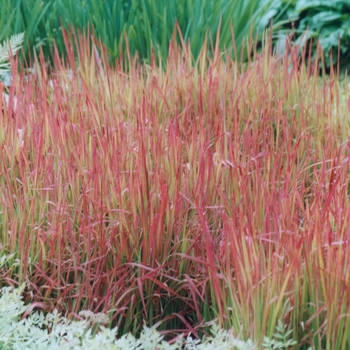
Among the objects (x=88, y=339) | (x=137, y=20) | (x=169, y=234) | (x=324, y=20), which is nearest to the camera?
(x=88, y=339)

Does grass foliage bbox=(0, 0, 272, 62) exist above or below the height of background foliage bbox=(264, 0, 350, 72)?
above

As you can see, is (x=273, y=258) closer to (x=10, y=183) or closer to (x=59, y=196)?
(x=59, y=196)

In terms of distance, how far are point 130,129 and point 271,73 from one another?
83 centimetres

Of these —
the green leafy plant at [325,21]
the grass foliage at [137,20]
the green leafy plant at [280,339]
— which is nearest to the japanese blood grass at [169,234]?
the green leafy plant at [280,339]

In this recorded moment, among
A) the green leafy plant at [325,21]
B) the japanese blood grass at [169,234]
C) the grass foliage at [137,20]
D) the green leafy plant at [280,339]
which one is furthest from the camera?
the green leafy plant at [325,21]

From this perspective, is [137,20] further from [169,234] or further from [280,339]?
[280,339]

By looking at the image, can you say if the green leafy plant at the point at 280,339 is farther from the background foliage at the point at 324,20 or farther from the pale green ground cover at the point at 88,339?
the background foliage at the point at 324,20

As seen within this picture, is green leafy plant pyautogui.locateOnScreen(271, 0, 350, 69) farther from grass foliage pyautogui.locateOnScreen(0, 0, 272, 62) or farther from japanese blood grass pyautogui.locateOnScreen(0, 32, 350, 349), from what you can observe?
japanese blood grass pyautogui.locateOnScreen(0, 32, 350, 349)

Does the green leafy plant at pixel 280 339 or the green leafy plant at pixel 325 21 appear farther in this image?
the green leafy plant at pixel 325 21

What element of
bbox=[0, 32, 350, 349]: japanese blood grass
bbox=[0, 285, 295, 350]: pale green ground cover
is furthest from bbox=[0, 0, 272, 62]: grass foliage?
bbox=[0, 285, 295, 350]: pale green ground cover

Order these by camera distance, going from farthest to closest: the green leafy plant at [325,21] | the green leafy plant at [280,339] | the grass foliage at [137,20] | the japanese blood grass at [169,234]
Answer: the green leafy plant at [325,21] < the grass foliage at [137,20] < the japanese blood grass at [169,234] < the green leafy plant at [280,339]

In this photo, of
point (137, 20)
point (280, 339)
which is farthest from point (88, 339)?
point (137, 20)

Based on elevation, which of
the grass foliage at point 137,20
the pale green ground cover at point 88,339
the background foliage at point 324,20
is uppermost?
the grass foliage at point 137,20

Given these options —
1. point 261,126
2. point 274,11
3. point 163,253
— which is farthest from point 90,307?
point 274,11
